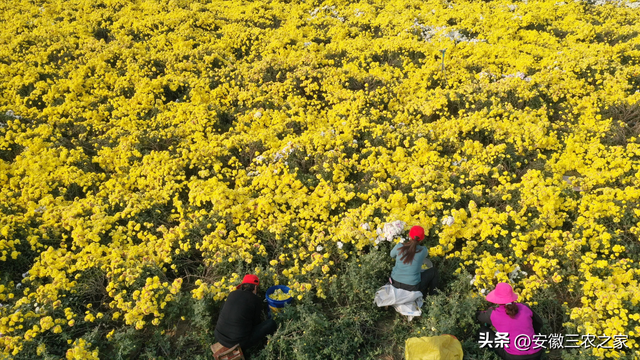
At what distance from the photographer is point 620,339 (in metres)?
4.13

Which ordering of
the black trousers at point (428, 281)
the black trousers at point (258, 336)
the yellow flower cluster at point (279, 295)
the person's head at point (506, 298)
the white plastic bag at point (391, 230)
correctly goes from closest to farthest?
1. the person's head at point (506, 298)
2. the black trousers at point (258, 336)
3. the yellow flower cluster at point (279, 295)
4. the black trousers at point (428, 281)
5. the white plastic bag at point (391, 230)

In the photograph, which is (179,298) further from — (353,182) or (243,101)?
(243,101)

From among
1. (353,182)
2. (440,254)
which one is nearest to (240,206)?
(353,182)

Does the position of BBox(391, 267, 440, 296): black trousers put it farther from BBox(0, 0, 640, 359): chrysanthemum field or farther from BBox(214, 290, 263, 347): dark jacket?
BBox(214, 290, 263, 347): dark jacket

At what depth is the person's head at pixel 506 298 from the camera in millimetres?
4168

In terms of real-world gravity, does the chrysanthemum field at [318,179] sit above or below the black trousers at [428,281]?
above

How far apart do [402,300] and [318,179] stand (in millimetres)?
2947

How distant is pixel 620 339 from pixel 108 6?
1868 cm

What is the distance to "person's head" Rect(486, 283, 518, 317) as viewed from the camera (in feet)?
13.7

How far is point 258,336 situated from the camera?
4.71m

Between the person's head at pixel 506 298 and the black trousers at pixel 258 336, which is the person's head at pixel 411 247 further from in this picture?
the black trousers at pixel 258 336

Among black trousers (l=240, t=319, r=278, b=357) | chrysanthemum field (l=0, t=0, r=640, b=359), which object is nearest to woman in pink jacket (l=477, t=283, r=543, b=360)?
chrysanthemum field (l=0, t=0, r=640, b=359)

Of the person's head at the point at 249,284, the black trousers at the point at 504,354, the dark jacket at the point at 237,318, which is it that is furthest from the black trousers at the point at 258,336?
the black trousers at the point at 504,354

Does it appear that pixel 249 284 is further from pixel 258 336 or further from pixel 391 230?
pixel 391 230
